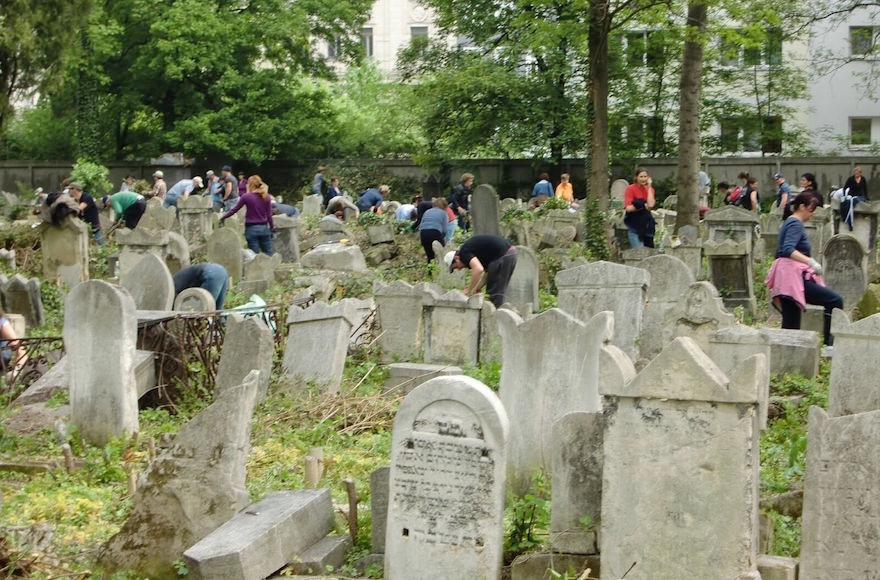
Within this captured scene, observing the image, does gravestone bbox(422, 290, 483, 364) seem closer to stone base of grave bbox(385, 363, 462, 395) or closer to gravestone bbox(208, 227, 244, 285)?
stone base of grave bbox(385, 363, 462, 395)

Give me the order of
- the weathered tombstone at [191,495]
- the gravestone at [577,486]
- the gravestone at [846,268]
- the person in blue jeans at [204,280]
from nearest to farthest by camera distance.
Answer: the gravestone at [577,486] < the weathered tombstone at [191,495] < the person in blue jeans at [204,280] < the gravestone at [846,268]

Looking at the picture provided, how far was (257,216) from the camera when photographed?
19719mm

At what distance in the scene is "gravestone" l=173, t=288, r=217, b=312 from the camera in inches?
556

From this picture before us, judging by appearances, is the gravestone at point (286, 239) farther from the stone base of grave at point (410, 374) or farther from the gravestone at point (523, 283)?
the stone base of grave at point (410, 374)

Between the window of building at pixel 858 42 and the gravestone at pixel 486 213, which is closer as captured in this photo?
the gravestone at pixel 486 213

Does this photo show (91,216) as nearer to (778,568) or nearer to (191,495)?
(191,495)

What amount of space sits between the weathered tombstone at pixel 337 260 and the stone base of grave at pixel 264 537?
40.2 feet

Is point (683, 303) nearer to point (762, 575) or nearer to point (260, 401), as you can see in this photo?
point (260, 401)

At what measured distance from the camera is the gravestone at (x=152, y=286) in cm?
1427

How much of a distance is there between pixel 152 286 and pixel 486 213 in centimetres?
855

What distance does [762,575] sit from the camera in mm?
6883

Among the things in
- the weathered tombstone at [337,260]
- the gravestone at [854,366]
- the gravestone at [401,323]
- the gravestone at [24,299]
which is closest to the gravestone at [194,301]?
the gravestone at [401,323]

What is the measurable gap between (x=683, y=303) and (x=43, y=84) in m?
18.0

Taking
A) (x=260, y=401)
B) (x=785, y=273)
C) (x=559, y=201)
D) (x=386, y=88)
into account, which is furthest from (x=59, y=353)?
(x=386, y=88)
